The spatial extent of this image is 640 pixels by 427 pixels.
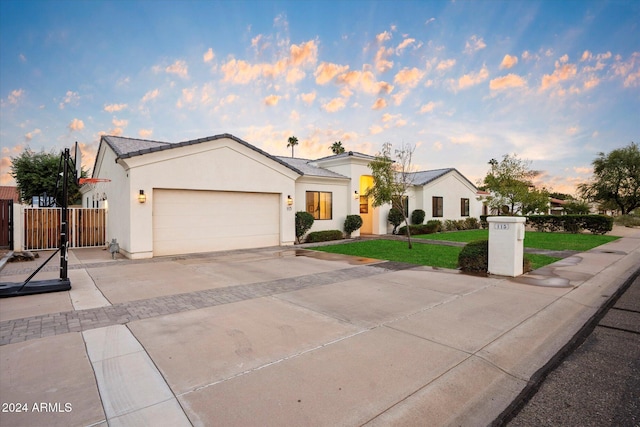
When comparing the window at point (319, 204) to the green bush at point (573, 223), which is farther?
the green bush at point (573, 223)

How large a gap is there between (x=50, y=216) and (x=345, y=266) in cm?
1312

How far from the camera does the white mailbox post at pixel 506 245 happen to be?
25.7 ft

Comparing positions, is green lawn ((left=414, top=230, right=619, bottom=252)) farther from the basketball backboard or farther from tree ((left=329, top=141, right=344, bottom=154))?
tree ((left=329, top=141, right=344, bottom=154))

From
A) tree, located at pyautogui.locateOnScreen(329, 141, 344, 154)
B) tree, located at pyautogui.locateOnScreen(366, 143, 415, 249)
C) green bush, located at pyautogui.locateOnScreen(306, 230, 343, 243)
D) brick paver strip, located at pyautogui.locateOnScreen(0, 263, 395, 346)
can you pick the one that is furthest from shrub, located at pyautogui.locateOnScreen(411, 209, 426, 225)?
tree, located at pyautogui.locateOnScreen(329, 141, 344, 154)

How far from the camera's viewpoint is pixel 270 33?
14133mm

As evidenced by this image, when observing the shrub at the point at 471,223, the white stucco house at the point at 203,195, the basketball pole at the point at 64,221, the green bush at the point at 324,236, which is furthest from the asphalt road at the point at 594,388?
the shrub at the point at 471,223

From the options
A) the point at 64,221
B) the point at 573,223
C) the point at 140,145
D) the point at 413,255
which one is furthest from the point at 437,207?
the point at 64,221

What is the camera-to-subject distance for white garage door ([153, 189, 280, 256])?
1159 cm

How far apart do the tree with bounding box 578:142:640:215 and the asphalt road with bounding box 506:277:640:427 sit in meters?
39.1

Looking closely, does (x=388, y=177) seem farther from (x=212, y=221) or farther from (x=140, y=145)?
(x=140, y=145)

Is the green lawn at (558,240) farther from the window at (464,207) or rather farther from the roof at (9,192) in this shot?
the roof at (9,192)

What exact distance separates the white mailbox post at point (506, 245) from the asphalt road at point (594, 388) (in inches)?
133

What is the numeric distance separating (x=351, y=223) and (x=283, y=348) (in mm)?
14620

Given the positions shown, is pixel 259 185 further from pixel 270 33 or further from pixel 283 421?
pixel 283 421
